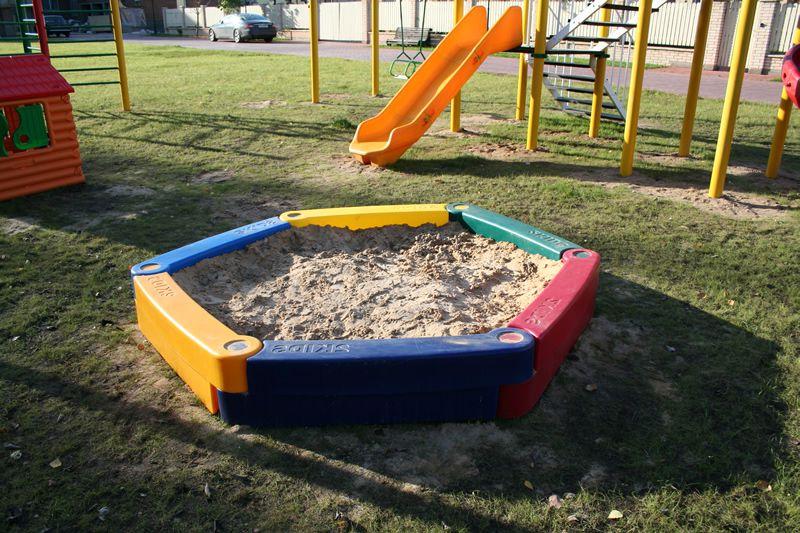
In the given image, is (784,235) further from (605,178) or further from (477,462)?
(477,462)

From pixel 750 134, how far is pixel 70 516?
29.4ft

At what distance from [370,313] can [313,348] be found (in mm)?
726

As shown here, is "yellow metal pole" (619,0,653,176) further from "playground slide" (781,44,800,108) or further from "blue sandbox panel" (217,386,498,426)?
"blue sandbox panel" (217,386,498,426)

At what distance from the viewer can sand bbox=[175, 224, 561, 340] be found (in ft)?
10.8

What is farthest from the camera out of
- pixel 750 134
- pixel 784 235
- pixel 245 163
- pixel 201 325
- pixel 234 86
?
pixel 234 86

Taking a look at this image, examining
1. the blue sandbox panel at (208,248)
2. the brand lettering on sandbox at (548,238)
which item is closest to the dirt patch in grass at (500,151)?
the brand lettering on sandbox at (548,238)

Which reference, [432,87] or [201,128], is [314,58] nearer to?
[201,128]

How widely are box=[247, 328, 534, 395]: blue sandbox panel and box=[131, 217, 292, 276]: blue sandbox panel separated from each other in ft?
3.92

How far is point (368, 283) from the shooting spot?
3.78 m

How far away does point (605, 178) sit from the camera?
21.5 feet

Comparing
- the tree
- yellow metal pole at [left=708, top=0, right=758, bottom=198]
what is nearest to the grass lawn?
yellow metal pole at [left=708, top=0, right=758, bottom=198]

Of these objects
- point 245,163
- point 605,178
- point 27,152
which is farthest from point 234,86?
point 605,178

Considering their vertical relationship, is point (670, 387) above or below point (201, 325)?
below

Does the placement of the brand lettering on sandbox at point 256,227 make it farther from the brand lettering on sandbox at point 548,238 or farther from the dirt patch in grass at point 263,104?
the dirt patch in grass at point 263,104
